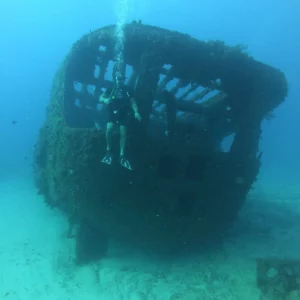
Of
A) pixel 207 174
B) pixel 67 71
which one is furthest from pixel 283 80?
pixel 67 71

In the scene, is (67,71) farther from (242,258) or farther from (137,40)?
(242,258)

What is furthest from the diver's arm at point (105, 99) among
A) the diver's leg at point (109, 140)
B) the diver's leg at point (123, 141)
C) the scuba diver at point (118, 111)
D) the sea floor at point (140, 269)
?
the sea floor at point (140, 269)

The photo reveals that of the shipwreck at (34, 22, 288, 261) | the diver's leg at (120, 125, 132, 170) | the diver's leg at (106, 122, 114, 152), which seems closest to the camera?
the diver's leg at (120, 125, 132, 170)

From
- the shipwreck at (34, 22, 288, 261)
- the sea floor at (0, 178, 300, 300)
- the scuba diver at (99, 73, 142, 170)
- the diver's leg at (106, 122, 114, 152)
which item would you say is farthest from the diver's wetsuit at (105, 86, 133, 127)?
the sea floor at (0, 178, 300, 300)

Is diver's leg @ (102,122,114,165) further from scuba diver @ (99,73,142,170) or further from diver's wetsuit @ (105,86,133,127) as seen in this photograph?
diver's wetsuit @ (105,86,133,127)

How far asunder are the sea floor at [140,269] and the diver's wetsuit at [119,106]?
4.32 meters

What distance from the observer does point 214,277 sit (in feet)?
26.6

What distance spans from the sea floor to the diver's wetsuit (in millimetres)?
4322

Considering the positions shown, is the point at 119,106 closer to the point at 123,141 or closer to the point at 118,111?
the point at 118,111

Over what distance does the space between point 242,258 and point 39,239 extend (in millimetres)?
7871

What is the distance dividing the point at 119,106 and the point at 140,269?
474 centimetres

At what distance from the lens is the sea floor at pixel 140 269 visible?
7.81 m

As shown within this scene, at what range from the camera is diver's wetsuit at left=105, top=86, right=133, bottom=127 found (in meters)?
7.73

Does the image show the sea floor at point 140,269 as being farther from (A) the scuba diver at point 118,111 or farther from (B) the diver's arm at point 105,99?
(B) the diver's arm at point 105,99
